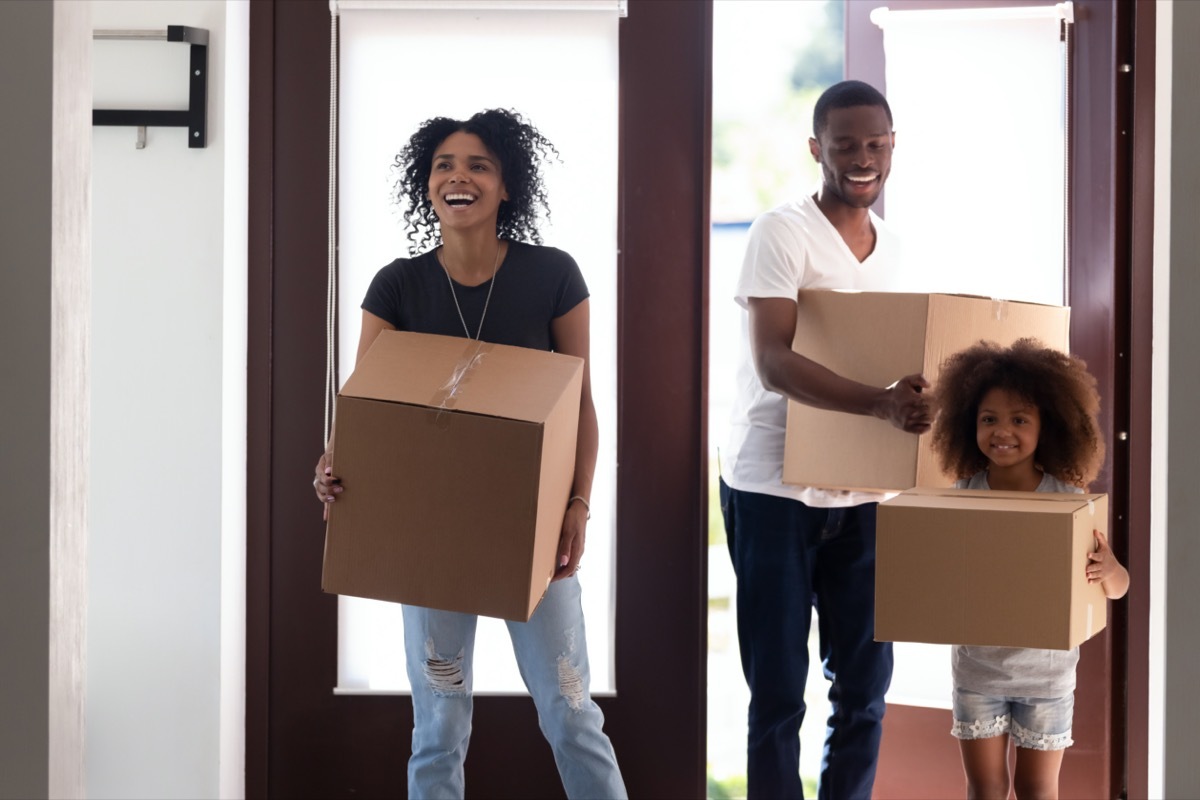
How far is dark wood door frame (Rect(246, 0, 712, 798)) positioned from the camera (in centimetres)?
232

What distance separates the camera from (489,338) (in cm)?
187

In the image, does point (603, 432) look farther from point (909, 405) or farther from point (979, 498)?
point (979, 498)

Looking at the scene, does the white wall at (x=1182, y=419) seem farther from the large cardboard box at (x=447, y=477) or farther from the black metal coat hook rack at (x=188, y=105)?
the black metal coat hook rack at (x=188, y=105)

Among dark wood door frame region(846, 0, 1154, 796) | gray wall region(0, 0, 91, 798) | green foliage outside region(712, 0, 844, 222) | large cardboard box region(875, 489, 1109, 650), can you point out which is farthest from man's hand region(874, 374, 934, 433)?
green foliage outside region(712, 0, 844, 222)

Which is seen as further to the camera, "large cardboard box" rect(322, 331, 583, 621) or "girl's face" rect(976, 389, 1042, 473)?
"girl's face" rect(976, 389, 1042, 473)

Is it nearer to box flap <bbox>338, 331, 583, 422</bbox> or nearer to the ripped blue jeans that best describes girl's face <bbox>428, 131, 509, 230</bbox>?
box flap <bbox>338, 331, 583, 422</bbox>

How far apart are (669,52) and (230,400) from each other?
110 cm

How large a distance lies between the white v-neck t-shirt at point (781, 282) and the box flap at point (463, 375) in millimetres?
390

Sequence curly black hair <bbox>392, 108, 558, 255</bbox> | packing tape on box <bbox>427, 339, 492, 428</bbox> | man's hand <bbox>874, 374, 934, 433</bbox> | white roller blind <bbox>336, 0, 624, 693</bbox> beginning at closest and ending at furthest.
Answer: packing tape on box <bbox>427, 339, 492, 428</bbox> → man's hand <bbox>874, 374, 934, 433</bbox> → curly black hair <bbox>392, 108, 558, 255</bbox> → white roller blind <bbox>336, 0, 624, 693</bbox>

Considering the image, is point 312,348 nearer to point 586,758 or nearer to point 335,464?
point 335,464

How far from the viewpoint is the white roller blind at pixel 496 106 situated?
2.31 metres

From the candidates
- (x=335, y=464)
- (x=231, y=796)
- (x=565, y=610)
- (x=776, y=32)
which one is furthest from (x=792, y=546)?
(x=776, y=32)

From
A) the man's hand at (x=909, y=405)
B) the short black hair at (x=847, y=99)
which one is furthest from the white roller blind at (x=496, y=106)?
the man's hand at (x=909, y=405)

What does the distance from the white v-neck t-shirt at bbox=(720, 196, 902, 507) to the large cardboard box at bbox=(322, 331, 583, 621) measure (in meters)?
0.43
